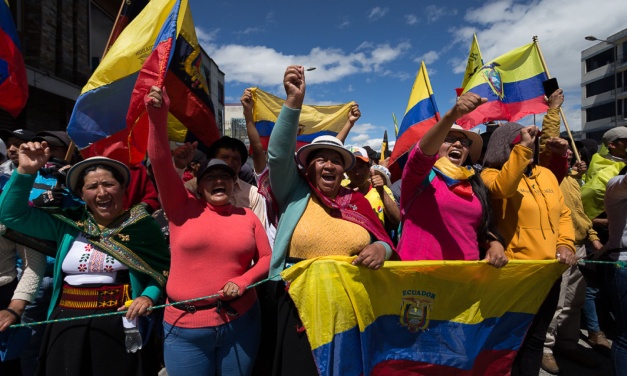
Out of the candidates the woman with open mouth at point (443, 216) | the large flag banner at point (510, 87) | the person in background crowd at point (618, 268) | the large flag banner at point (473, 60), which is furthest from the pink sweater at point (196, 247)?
the large flag banner at point (473, 60)

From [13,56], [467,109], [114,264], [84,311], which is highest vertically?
[13,56]

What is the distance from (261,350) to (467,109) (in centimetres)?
236

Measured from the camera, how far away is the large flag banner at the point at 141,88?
125 inches

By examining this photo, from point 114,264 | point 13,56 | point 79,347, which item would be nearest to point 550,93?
point 114,264

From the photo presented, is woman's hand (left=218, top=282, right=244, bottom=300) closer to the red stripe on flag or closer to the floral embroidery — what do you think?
the floral embroidery

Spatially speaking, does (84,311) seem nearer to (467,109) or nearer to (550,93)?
(467,109)

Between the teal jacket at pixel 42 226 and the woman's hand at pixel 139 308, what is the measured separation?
0.05m

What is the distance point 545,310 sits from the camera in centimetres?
300

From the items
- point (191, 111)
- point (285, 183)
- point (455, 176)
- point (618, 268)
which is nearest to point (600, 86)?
point (618, 268)

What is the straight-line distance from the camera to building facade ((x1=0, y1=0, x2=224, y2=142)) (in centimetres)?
1065

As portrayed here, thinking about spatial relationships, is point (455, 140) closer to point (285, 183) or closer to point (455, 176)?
point (455, 176)

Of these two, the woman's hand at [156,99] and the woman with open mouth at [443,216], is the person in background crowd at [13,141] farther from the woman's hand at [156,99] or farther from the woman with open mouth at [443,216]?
the woman with open mouth at [443,216]

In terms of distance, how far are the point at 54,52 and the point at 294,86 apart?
1278cm

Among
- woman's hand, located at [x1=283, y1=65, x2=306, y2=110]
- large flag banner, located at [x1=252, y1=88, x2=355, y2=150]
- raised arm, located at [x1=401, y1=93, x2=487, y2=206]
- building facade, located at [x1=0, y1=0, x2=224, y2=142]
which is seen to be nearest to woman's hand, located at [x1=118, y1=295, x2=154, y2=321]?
woman's hand, located at [x1=283, y1=65, x2=306, y2=110]
